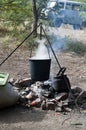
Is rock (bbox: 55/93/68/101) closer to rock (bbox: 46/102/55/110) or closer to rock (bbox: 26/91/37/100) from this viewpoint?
rock (bbox: 46/102/55/110)

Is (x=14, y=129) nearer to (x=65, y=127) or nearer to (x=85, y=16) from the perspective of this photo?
(x=65, y=127)

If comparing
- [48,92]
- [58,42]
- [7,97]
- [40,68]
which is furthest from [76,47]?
[7,97]

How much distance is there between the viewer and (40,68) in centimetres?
645

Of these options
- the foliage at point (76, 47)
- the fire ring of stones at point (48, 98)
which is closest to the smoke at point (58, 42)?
the foliage at point (76, 47)

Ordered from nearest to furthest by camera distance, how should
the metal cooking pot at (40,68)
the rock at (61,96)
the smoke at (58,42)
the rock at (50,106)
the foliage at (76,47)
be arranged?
the rock at (50,106)
the rock at (61,96)
the metal cooking pot at (40,68)
the foliage at (76,47)
the smoke at (58,42)

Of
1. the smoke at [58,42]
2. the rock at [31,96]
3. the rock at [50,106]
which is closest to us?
the rock at [50,106]

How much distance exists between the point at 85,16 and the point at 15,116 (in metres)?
11.1

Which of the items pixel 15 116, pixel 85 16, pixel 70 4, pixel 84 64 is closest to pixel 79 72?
pixel 84 64

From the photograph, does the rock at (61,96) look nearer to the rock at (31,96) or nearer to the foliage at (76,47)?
the rock at (31,96)

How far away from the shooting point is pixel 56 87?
6.35 meters

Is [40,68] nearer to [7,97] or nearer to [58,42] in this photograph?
[7,97]

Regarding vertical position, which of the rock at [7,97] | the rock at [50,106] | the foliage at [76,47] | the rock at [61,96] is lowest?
the foliage at [76,47]

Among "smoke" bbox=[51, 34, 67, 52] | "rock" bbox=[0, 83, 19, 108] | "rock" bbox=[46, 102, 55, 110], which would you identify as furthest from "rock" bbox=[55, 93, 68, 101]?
"smoke" bbox=[51, 34, 67, 52]

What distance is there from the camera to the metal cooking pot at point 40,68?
6.41 m
